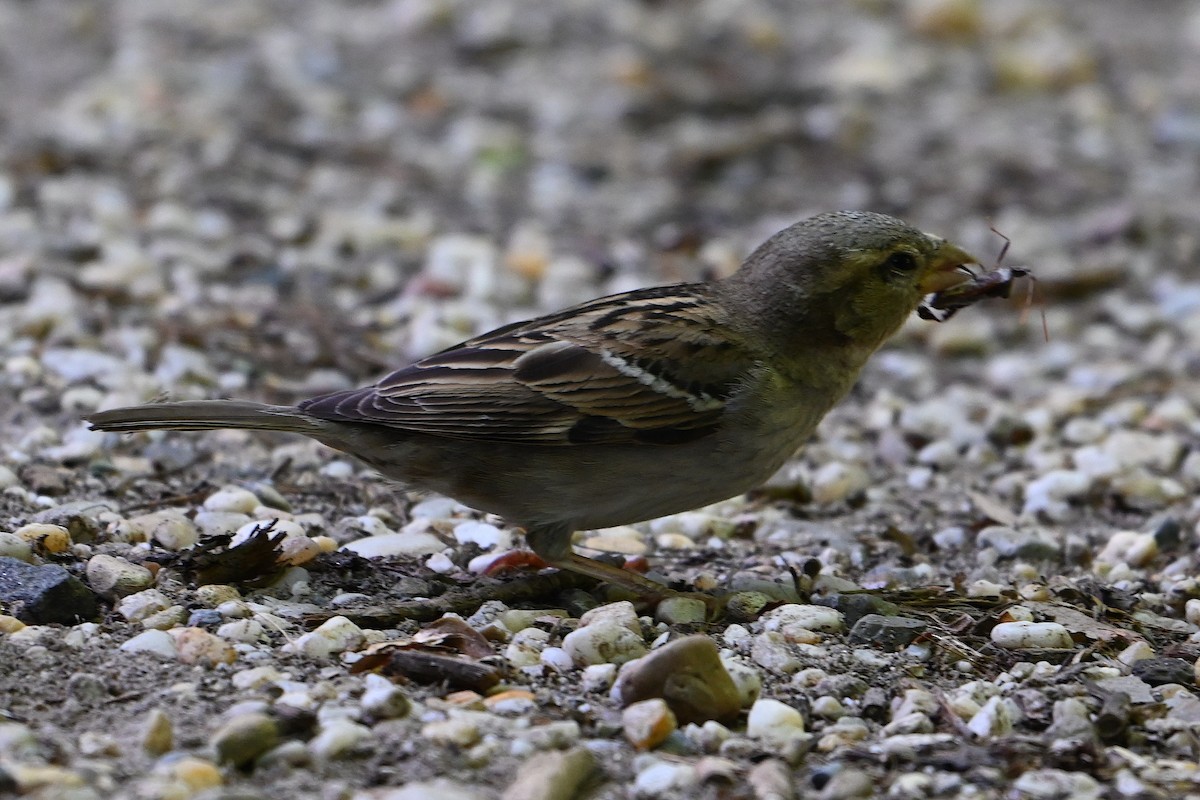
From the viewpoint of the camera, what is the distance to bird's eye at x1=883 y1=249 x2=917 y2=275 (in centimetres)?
486

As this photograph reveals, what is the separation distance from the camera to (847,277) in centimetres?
484

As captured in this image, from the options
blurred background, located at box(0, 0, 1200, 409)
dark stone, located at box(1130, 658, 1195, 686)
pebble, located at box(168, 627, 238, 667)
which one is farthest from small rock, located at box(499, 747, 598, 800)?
blurred background, located at box(0, 0, 1200, 409)

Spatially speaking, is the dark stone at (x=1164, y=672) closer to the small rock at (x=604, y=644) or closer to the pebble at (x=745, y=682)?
the pebble at (x=745, y=682)

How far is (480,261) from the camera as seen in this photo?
7.64 meters

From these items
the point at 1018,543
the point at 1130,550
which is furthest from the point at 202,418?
the point at 1130,550

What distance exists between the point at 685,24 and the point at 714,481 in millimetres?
6724

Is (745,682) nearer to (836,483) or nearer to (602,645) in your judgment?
(602,645)

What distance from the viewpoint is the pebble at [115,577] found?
415 centimetres

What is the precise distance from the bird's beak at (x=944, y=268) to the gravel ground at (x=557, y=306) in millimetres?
894

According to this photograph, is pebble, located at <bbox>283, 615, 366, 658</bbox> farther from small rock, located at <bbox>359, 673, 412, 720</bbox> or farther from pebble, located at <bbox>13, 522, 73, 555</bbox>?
pebble, located at <bbox>13, 522, 73, 555</bbox>

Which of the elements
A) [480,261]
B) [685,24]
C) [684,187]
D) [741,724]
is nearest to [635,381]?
[741,724]

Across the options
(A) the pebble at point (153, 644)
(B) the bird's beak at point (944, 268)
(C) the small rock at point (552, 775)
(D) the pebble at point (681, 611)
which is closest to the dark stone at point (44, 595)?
(A) the pebble at point (153, 644)

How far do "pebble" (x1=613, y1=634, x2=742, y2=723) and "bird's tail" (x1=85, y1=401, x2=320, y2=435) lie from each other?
1.44 metres

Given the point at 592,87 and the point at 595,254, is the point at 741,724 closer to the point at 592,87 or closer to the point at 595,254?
the point at 595,254
